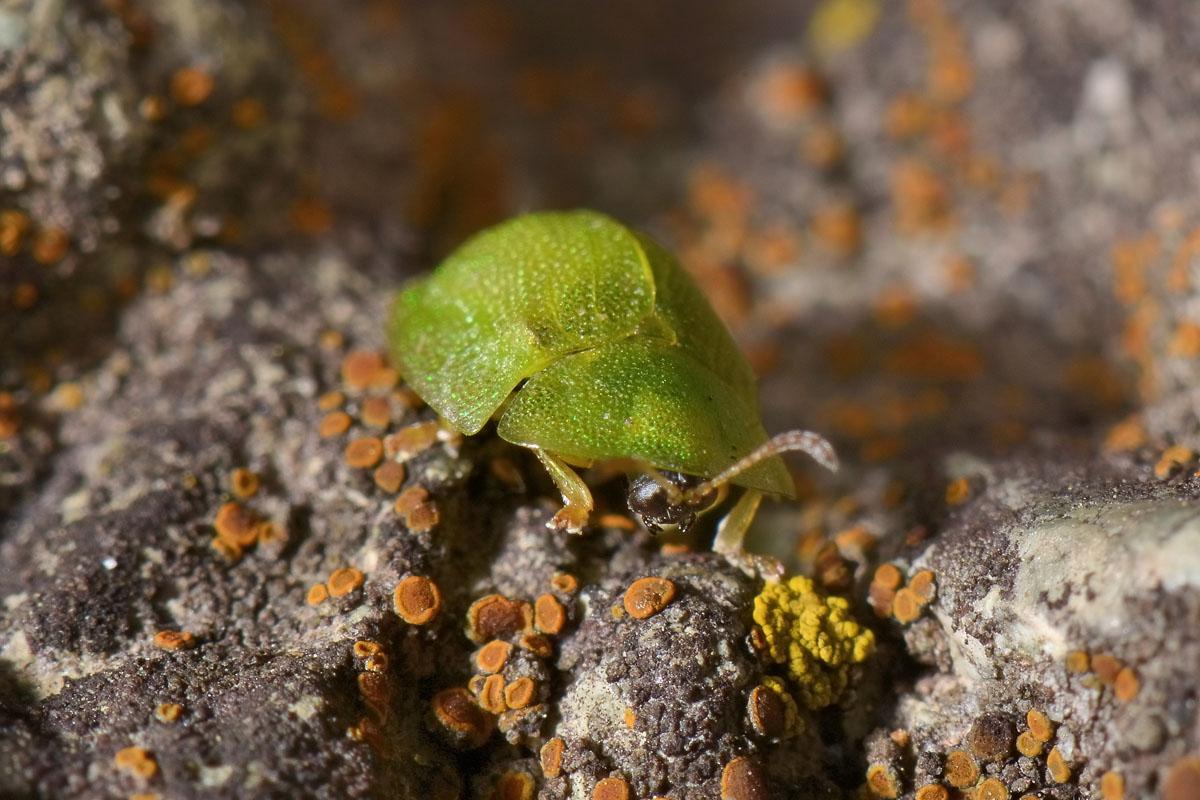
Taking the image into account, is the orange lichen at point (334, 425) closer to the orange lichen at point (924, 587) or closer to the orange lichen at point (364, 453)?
the orange lichen at point (364, 453)

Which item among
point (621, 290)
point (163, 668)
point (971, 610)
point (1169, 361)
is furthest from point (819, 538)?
point (163, 668)

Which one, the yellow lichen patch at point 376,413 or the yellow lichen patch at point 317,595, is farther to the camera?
the yellow lichen patch at point 376,413

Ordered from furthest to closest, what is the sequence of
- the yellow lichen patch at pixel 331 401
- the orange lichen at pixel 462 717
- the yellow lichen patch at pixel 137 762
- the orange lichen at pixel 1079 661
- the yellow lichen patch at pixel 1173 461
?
1. the yellow lichen patch at pixel 331 401
2. the yellow lichen patch at pixel 1173 461
3. the orange lichen at pixel 462 717
4. the orange lichen at pixel 1079 661
5. the yellow lichen patch at pixel 137 762

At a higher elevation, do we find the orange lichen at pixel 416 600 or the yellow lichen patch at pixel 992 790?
the orange lichen at pixel 416 600

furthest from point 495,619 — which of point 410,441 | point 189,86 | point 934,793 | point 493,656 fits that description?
point 189,86

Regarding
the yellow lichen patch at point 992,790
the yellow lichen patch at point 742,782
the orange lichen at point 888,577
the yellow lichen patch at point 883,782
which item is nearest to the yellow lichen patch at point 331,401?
the yellow lichen patch at point 742,782

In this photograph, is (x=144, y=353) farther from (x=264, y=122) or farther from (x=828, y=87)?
(x=828, y=87)

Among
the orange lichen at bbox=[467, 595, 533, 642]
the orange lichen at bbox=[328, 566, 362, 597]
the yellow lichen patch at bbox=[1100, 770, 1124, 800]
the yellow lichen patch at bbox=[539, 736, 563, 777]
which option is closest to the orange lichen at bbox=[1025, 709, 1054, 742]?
the yellow lichen patch at bbox=[1100, 770, 1124, 800]
